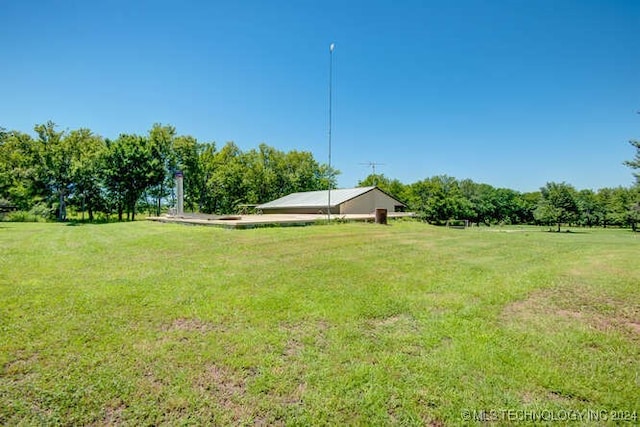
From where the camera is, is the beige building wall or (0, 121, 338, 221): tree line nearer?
(0, 121, 338, 221): tree line

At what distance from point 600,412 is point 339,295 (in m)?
3.29

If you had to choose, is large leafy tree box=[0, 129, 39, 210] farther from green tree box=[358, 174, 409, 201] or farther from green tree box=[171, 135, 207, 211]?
green tree box=[358, 174, 409, 201]

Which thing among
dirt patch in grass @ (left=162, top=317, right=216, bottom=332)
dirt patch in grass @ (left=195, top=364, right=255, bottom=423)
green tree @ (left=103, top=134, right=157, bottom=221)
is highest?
green tree @ (left=103, top=134, right=157, bottom=221)

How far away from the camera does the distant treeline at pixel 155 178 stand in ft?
86.8

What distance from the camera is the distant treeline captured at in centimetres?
2645

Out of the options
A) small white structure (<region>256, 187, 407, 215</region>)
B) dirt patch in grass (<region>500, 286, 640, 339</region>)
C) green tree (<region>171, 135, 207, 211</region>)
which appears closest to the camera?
dirt patch in grass (<region>500, 286, 640, 339</region>)

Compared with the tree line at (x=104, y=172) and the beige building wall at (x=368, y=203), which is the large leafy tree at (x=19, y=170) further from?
the beige building wall at (x=368, y=203)

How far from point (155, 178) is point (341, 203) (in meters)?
17.2

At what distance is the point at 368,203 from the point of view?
31.4 metres

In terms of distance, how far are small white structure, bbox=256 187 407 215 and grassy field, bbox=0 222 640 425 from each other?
22.4m

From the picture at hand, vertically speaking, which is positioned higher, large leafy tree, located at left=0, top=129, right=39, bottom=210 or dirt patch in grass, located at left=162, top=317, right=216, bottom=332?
large leafy tree, located at left=0, top=129, right=39, bottom=210

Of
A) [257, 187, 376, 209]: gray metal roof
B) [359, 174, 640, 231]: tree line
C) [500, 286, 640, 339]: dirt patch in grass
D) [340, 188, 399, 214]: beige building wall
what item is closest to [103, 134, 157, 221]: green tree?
[257, 187, 376, 209]: gray metal roof

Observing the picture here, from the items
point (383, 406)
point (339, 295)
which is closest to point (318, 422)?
point (383, 406)

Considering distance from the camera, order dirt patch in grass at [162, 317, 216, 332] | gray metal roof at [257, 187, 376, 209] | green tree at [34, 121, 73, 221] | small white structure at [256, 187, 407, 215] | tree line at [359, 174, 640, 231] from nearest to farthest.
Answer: dirt patch in grass at [162, 317, 216, 332] < green tree at [34, 121, 73, 221] < small white structure at [256, 187, 407, 215] < gray metal roof at [257, 187, 376, 209] < tree line at [359, 174, 640, 231]
